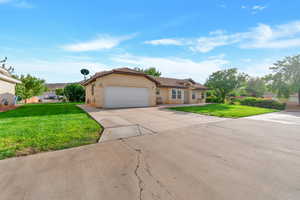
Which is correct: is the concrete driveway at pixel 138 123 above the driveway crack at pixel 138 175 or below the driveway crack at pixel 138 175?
above

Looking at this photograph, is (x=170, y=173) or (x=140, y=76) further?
(x=140, y=76)

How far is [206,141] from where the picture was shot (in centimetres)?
392

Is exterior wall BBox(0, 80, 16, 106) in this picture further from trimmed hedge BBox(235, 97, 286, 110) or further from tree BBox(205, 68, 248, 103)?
trimmed hedge BBox(235, 97, 286, 110)

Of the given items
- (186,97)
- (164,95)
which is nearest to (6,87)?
(164,95)

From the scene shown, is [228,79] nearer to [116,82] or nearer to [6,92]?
[116,82]

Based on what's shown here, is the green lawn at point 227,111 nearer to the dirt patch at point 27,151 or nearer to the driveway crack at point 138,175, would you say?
the driveway crack at point 138,175

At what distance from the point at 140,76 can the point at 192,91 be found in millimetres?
10603

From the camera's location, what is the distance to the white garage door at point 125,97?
11.7 m

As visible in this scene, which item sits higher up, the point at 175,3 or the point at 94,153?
the point at 175,3

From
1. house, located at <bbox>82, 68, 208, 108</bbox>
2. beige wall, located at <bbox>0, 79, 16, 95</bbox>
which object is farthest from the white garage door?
beige wall, located at <bbox>0, 79, 16, 95</bbox>

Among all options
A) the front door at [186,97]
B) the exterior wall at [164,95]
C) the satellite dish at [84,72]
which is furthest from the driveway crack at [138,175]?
the satellite dish at [84,72]

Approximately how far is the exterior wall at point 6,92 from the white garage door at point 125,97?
945 centimetres

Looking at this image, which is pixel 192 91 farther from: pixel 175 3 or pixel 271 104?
pixel 175 3

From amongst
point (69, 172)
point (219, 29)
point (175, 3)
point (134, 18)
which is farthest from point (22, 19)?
point (219, 29)
